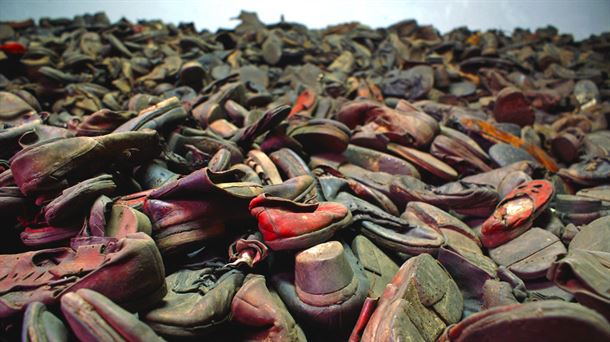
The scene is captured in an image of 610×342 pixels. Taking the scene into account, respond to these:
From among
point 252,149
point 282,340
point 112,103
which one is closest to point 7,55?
point 112,103

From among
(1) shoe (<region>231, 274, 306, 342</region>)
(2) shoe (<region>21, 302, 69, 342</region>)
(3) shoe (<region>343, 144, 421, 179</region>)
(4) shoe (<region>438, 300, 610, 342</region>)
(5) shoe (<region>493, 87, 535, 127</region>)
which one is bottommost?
(1) shoe (<region>231, 274, 306, 342</region>)

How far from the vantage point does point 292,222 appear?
101 centimetres

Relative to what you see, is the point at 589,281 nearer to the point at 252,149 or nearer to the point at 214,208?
the point at 214,208

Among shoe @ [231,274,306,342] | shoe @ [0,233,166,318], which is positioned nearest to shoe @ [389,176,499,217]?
shoe @ [231,274,306,342]

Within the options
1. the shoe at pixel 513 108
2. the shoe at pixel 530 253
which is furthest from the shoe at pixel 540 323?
the shoe at pixel 513 108

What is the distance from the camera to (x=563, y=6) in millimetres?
6523

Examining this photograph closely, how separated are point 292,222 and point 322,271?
0.18 metres

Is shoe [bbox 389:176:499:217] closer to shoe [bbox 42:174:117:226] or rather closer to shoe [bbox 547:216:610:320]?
shoe [bbox 547:216:610:320]

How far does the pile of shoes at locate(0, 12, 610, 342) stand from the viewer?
77cm

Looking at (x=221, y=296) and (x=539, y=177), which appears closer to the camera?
(x=221, y=296)

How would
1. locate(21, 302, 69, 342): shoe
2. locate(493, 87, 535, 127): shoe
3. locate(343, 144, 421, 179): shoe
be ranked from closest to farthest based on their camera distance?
1. locate(21, 302, 69, 342): shoe
2. locate(343, 144, 421, 179): shoe
3. locate(493, 87, 535, 127): shoe

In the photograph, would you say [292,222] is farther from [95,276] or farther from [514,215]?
[514,215]

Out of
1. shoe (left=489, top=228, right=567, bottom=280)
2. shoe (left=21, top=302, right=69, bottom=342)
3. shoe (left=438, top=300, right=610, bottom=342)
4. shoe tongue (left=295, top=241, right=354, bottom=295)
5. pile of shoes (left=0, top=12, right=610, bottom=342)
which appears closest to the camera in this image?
shoe (left=438, top=300, right=610, bottom=342)

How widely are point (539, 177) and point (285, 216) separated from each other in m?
1.72
